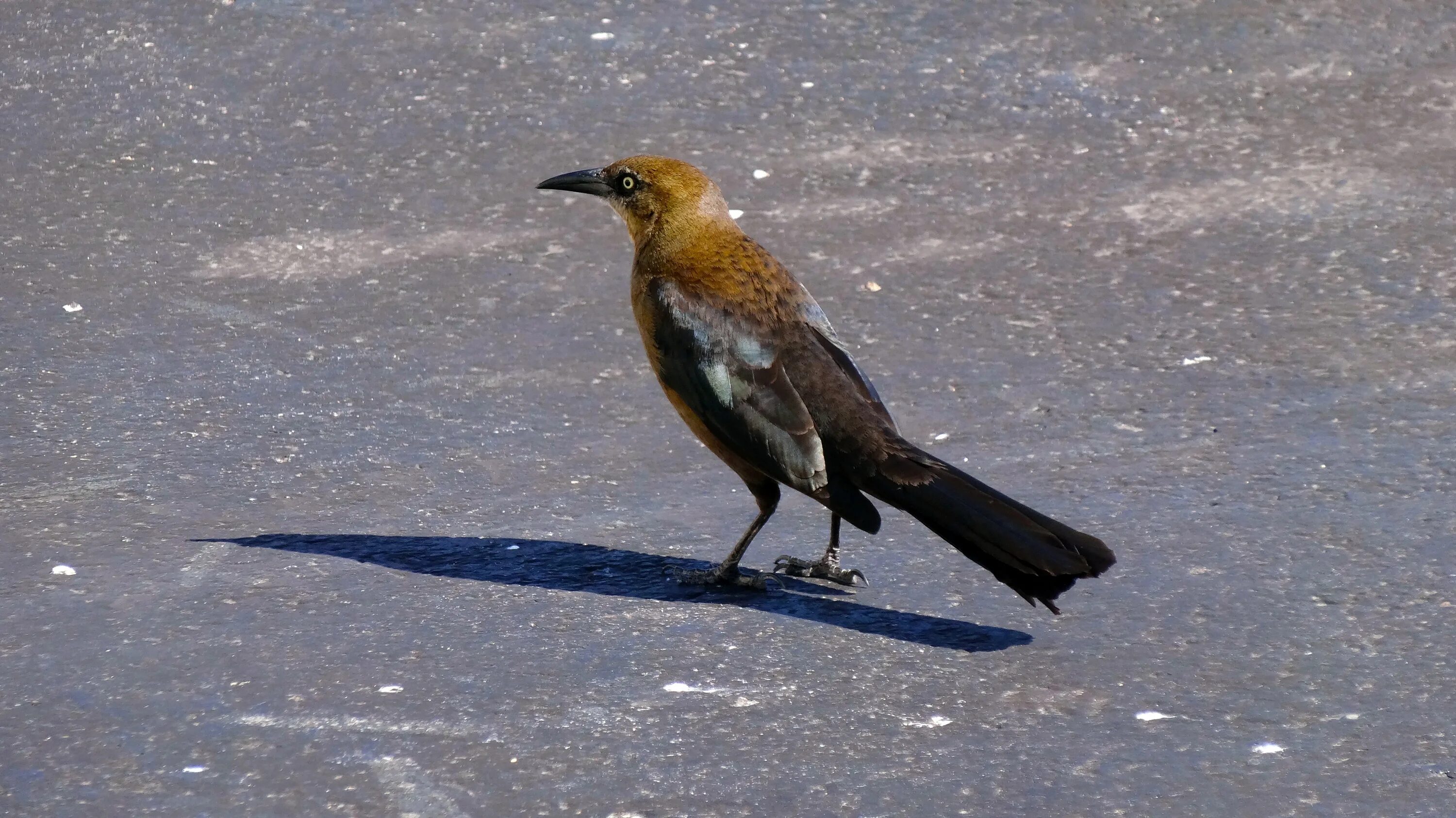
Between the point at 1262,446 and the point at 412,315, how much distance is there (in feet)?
11.3

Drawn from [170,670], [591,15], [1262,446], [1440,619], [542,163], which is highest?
[591,15]

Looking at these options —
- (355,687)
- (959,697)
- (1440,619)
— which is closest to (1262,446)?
(1440,619)

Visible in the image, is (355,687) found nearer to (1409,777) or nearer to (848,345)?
(1409,777)

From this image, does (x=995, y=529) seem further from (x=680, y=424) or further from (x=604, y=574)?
(x=680, y=424)

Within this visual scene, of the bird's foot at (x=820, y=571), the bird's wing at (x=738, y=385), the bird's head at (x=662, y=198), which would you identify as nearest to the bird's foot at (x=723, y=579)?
the bird's foot at (x=820, y=571)

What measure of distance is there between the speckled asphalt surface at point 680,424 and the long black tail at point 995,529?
0.22m

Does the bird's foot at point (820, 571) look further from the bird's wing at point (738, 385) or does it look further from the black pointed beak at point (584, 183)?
the black pointed beak at point (584, 183)

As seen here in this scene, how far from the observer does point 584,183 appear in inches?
244

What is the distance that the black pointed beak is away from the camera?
20.1 ft

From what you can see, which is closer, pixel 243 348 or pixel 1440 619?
pixel 1440 619

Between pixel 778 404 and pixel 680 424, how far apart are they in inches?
58.4

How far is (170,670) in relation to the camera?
4.56 metres

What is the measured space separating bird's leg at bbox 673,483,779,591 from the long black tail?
497 mm

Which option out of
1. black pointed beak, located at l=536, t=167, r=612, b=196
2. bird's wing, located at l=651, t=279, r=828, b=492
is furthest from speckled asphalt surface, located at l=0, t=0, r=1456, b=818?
black pointed beak, located at l=536, t=167, r=612, b=196
